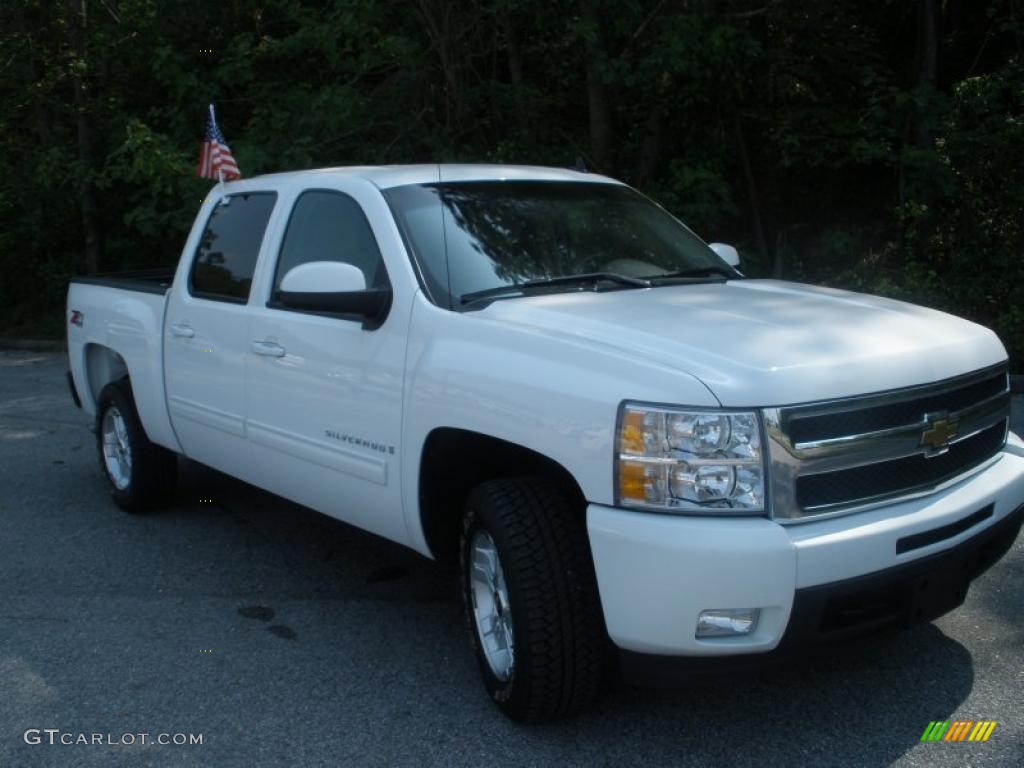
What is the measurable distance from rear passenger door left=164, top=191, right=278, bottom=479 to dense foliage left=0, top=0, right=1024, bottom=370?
6.18m

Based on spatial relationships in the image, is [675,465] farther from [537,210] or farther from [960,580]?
[537,210]

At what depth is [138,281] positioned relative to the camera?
6730mm

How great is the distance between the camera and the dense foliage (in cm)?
1116

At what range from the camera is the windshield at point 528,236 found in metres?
4.27

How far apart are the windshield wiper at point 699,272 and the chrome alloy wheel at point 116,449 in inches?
136

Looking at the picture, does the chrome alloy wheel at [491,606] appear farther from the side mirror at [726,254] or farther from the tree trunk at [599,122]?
the tree trunk at [599,122]

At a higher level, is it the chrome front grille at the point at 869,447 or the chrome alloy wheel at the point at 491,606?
the chrome front grille at the point at 869,447

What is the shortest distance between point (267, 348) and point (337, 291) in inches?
32.2

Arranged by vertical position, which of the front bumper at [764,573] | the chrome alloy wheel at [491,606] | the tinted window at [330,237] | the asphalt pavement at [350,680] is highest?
the tinted window at [330,237]

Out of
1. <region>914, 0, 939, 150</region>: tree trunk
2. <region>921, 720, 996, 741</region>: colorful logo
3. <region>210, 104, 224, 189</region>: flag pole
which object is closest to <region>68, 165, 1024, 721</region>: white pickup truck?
<region>921, 720, 996, 741</region>: colorful logo

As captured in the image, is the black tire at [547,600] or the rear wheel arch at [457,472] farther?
the rear wheel arch at [457,472]

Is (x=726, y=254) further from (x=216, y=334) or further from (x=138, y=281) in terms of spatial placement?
(x=138, y=281)

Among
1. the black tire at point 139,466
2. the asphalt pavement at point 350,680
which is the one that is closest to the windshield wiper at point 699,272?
the asphalt pavement at point 350,680

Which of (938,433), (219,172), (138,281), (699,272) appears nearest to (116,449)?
(138,281)
